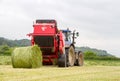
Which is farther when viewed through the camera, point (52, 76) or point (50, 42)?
point (50, 42)

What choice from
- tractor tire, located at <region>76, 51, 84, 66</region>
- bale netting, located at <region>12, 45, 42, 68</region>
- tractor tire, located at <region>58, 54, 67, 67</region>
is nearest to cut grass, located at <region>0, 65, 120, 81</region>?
bale netting, located at <region>12, 45, 42, 68</region>

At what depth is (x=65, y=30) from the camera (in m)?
29.0

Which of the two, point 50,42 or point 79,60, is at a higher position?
point 50,42

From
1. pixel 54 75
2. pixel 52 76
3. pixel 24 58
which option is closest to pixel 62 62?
pixel 24 58

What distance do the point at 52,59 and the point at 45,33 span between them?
6.06 feet

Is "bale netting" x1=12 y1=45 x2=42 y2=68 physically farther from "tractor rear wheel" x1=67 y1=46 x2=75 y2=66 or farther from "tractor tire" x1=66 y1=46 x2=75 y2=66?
"tractor rear wheel" x1=67 y1=46 x2=75 y2=66

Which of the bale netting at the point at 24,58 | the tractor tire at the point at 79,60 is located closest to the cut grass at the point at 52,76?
the bale netting at the point at 24,58

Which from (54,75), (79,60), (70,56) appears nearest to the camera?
(54,75)

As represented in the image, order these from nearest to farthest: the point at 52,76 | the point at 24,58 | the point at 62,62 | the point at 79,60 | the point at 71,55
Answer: the point at 52,76
the point at 24,58
the point at 62,62
the point at 71,55
the point at 79,60

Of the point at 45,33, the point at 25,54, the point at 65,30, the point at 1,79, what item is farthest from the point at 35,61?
the point at 1,79

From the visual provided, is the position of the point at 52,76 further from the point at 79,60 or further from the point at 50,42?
the point at 79,60

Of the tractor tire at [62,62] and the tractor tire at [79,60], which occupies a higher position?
the tractor tire at [62,62]

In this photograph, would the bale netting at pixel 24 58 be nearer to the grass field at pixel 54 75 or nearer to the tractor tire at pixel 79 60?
the grass field at pixel 54 75

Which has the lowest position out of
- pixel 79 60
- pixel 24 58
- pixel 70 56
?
pixel 79 60
